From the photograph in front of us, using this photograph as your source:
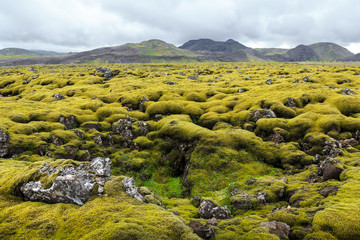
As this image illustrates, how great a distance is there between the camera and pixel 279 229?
411 inches

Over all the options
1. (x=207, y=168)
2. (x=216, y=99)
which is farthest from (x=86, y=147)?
(x=216, y=99)

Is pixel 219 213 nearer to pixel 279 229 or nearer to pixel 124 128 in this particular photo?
pixel 279 229

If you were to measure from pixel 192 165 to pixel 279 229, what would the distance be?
597 inches

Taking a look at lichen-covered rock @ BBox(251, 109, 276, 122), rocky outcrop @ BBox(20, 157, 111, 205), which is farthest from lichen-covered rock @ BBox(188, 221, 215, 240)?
lichen-covered rock @ BBox(251, 109, 276, 122)

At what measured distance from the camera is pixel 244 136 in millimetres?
28266

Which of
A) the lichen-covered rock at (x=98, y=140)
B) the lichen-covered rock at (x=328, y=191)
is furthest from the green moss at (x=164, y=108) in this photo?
the lichen-covered rock at (x=328, y=191)

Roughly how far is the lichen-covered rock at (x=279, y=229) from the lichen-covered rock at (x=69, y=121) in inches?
1298

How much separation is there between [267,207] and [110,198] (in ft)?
37.6

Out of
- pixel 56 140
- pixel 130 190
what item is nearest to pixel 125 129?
pixel 56 140

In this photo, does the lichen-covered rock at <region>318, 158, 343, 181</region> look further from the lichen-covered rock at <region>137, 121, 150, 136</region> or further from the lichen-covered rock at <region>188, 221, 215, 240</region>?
the lichen-covered rock at <region>137, 121, 150, 136</region>

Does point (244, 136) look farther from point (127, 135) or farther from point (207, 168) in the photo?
point (127, 135)

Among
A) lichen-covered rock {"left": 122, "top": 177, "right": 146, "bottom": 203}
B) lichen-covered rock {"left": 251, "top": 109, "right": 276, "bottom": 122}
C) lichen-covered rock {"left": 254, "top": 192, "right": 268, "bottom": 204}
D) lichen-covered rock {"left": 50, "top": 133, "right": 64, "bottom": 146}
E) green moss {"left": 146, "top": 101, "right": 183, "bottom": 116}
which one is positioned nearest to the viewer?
lichen-covered rock {"left": 122, "top": 177, "right": 146, "bottom": 203}

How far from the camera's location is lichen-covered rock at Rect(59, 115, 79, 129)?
3369 cm

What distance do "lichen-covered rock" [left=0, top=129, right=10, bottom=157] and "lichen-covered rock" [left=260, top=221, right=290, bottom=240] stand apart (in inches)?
1089
